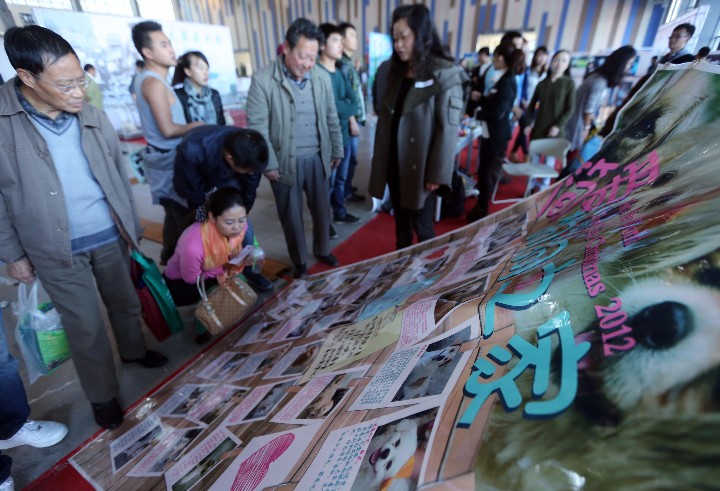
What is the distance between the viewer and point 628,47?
7.11 feet

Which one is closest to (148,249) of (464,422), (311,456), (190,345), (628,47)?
(190,345)

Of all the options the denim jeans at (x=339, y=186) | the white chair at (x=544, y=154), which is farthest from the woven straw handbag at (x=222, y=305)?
the white chair at (x=544, y=154)

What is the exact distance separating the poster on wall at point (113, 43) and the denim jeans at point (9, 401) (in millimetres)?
1008

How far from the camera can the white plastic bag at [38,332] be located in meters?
1.21

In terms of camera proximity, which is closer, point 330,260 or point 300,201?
point 300,201

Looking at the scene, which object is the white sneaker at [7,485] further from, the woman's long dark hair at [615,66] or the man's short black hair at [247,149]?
the woman's long dark hair at [615,66]

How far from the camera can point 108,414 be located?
1.31 metres

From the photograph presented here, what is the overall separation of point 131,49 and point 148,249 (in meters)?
1.52

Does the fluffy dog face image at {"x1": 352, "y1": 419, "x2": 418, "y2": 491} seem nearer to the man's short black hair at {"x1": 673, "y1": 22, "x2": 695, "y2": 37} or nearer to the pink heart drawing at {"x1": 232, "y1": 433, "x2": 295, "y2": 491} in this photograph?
the pink heart drawing at {"x1": 232, "y1": 433, "x2": 295, "y2": 491}

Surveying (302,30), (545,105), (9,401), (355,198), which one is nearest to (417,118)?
(302,30)

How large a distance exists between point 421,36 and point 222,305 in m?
1.42

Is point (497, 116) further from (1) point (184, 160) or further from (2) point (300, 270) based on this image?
(1) point (184, 160)

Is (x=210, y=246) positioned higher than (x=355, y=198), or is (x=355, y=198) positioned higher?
(x=210, y=246)

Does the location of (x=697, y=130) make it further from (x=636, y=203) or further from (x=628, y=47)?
(x=628, y=47)
